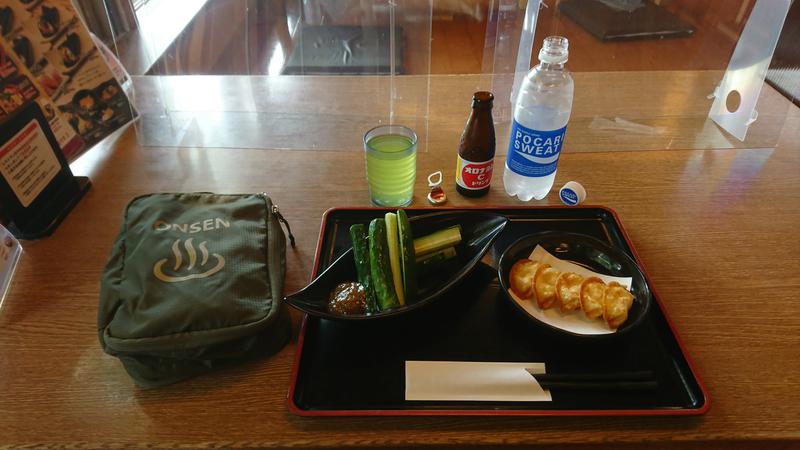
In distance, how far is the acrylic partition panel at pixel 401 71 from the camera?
44.6 inches

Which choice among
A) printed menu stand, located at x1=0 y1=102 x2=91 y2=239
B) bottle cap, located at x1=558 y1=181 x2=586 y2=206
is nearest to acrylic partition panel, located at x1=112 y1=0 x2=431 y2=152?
printed menu stand, located at x1=0 y1=102 x2=91 y2=239

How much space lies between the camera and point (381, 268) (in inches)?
27.5

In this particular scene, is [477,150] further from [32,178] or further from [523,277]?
[32,178]

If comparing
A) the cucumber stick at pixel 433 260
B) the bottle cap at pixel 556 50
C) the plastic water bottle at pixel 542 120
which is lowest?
the cucumber stick at pixel 433 260

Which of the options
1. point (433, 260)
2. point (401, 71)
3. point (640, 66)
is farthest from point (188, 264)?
point (640, 66)

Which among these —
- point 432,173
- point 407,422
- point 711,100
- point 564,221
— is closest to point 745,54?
point 711,100

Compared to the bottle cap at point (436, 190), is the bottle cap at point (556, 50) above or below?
above

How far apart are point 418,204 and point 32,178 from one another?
68 cm

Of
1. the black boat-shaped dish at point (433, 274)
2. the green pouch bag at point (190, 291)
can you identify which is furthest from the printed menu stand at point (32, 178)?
the black boat-shaped dish at point (433, 274)

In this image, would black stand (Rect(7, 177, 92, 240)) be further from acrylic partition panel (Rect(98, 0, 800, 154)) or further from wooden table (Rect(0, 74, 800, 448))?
acrylic partition panel (Rect(98, 0, 800, 154))

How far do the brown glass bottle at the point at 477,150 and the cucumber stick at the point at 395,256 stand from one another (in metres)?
0.25

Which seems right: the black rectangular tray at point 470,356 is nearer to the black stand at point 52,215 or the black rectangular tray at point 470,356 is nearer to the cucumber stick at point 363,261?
the cucumber stick at point 363,261

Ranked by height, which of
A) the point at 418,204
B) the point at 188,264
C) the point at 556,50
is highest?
the point at 556,50

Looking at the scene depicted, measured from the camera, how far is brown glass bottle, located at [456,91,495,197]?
86cm
